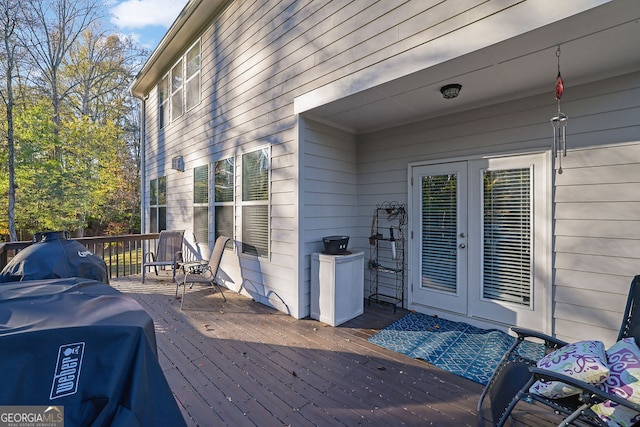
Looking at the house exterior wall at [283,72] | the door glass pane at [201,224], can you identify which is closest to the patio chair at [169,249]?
the door glass pane at [201,224]

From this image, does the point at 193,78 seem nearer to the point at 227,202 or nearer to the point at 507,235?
the point at 227,202

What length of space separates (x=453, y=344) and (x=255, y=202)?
3154 millimetres

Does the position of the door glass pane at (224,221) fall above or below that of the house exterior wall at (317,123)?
below

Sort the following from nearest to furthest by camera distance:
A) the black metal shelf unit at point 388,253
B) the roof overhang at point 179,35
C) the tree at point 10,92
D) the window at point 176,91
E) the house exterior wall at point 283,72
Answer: the house exterior wall at point 283,72 < the black metal shelf unit at point 388,253 < the roof overhang at point 179,35 < the window at point 176,91 < the tree at point 10,92

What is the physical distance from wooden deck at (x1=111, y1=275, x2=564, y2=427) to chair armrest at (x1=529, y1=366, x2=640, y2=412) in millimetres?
726

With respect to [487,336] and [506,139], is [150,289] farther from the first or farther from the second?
[506,139]

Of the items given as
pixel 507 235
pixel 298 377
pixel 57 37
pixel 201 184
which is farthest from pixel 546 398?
pixel 57 37

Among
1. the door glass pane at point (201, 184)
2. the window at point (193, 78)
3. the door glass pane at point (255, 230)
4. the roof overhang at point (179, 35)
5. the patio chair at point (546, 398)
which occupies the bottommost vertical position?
the patio chair at point (546, 398)

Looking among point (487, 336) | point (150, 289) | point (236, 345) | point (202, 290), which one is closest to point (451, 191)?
point (487, 336)

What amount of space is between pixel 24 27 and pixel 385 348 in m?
13.4

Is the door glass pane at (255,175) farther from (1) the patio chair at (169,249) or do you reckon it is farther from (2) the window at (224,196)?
(1) the patio chair at (169,249)

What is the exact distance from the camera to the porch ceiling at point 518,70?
1.92 meters

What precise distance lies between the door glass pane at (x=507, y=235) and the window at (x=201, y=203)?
15.4ft

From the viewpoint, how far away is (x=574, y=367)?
1.51 m
